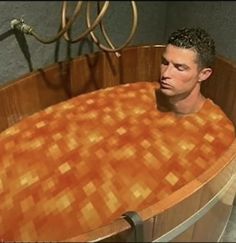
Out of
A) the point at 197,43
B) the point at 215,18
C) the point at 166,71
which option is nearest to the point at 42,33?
the point at 166,71

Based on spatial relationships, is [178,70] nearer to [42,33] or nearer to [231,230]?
[42,33]

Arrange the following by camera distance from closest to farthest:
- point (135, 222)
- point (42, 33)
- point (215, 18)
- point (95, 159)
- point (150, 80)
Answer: point (135, 222) → point (95, 159) → point (42, 33) → point (215, 18) → point (150, 80)

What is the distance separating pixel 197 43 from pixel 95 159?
659 mm

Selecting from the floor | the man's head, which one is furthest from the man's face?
the floor

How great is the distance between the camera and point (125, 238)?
3.23ft

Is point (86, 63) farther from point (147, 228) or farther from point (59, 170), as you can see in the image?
point (147, 228)

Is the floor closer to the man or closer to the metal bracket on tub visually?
the man

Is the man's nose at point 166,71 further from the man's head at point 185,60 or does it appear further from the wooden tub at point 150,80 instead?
the wooden tub at point 150,80

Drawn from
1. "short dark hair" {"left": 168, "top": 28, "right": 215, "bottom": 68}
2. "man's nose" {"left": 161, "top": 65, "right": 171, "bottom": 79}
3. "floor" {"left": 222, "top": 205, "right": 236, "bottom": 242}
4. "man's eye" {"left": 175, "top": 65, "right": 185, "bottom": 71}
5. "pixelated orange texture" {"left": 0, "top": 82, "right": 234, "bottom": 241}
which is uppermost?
"short dark hair" {"left": 168, "top": 28, "right": 215, "bottom": 68}

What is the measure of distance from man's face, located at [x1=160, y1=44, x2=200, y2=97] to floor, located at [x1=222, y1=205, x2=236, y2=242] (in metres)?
0.69

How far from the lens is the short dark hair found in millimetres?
1451

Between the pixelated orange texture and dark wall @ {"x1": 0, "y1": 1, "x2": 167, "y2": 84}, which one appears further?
dark wall @ {"x1": 0, "y1": 1, "x2": 167, "y2": 84}

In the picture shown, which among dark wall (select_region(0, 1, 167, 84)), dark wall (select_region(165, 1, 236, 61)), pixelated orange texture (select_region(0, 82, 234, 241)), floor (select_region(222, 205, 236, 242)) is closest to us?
pixelated orange texture (select_region(0, 82, 234, 241))

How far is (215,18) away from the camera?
181 centimetres
